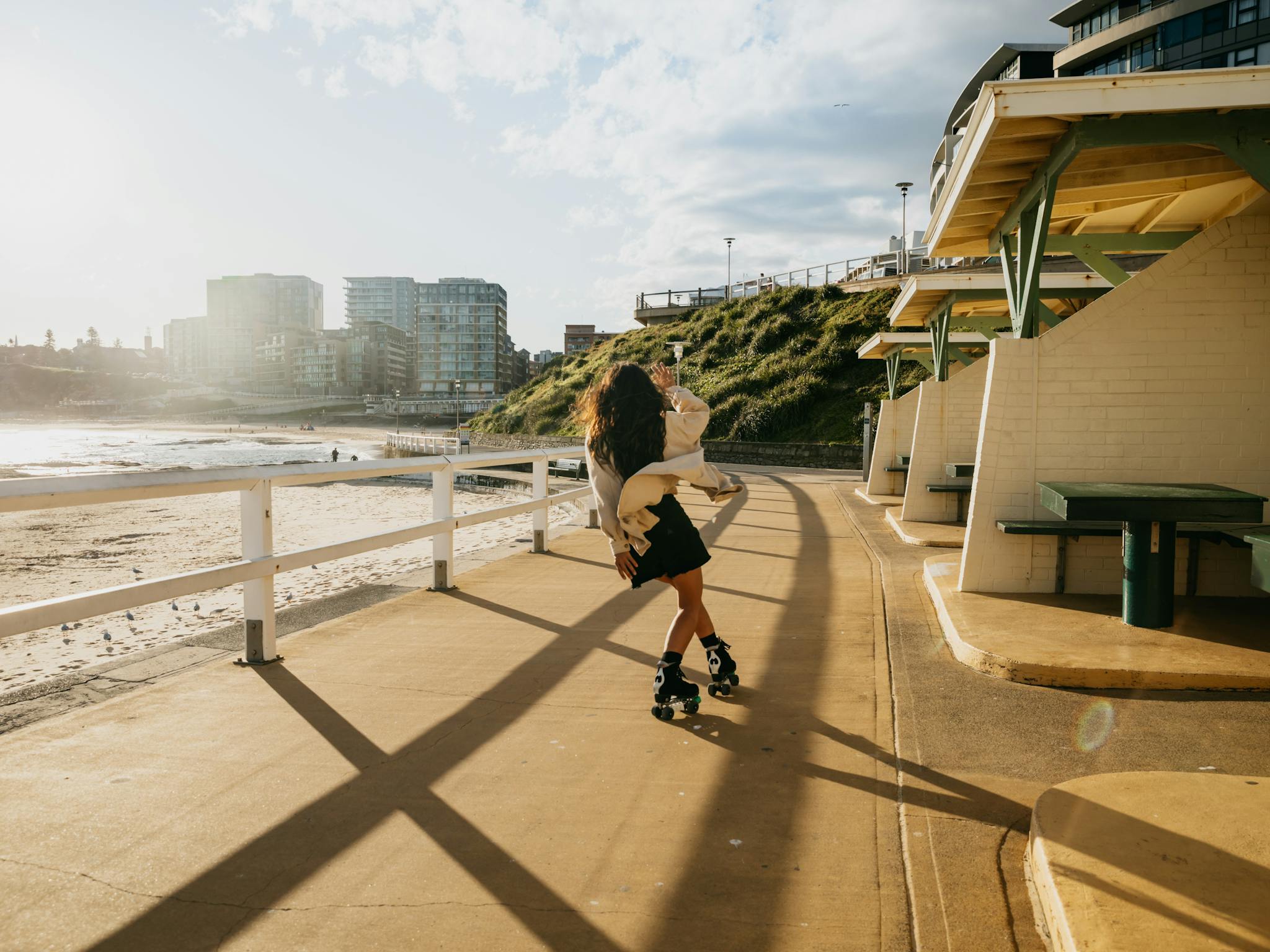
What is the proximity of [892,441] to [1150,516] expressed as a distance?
38.3 ft

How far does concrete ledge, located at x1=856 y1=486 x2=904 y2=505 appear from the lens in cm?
1451

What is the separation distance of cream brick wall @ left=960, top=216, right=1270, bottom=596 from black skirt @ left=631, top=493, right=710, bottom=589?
288 cm

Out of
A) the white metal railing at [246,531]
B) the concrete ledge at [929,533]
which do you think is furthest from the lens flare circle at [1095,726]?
the concrete ledge at [929,533]

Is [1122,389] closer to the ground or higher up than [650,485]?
higher up

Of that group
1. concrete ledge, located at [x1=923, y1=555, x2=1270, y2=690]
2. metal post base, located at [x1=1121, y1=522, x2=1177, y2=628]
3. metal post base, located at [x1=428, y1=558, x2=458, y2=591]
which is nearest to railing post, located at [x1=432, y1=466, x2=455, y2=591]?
metal post base, located at [x1=428, y1=558, x2=458, y2=591]

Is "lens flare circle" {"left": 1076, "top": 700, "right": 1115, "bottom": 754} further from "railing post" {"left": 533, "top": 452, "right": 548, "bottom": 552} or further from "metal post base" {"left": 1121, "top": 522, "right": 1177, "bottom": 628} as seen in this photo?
"railing post" {"left": 533, "top": 452, "right": 548, "bottom": 552}

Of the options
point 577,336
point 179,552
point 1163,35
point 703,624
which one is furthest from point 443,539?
point 577,336

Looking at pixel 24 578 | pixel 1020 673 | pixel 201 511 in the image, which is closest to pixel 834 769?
pixel 1020 673

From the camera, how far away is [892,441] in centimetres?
1622

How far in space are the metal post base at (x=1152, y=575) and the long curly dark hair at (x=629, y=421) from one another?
2.93 metres

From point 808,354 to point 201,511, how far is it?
2801 cm

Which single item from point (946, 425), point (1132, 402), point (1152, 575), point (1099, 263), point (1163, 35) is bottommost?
point (1152, 575)

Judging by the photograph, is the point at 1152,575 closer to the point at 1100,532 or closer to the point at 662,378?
the point at 1100,532

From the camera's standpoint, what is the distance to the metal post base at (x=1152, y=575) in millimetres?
4965
